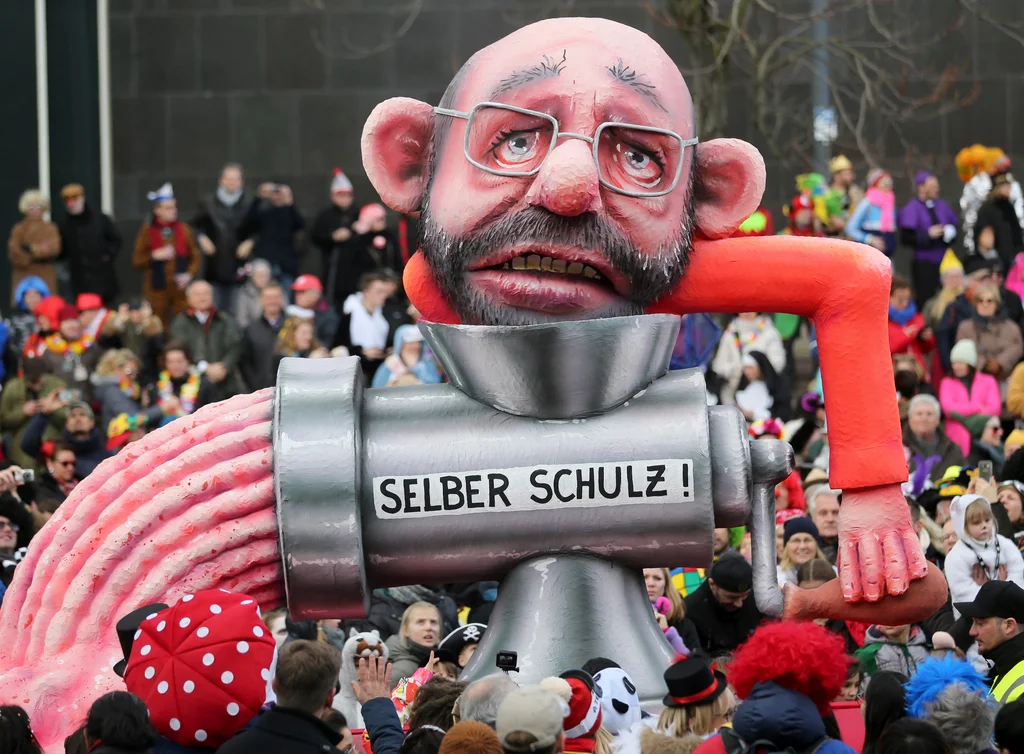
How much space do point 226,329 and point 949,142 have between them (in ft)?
26.8

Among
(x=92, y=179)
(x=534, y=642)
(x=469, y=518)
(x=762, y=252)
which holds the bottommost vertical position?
(x=92, y=179)

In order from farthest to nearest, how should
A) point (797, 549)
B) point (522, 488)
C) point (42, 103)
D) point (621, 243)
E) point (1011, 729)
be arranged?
point (42, 103), point (797, 549), point (621, 243), point (522, 488), point (1011, 729)

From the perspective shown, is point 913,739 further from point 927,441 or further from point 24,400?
point 24,400

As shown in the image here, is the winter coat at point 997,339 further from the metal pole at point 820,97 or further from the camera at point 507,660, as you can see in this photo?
the camera at point 507,660

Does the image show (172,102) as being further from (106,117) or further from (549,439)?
(549,439)

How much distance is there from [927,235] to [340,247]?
4.50 metres

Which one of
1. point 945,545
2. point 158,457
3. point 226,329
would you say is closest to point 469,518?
point 158,457

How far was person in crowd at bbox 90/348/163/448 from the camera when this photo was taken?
11445mm

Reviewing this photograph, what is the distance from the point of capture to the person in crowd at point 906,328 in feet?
40.9

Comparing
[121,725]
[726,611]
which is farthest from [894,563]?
[121,725]

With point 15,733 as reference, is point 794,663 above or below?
above

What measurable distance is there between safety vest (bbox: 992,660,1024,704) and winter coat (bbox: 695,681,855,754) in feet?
3.57

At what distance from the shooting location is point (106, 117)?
1805cm

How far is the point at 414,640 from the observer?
24.0ft
